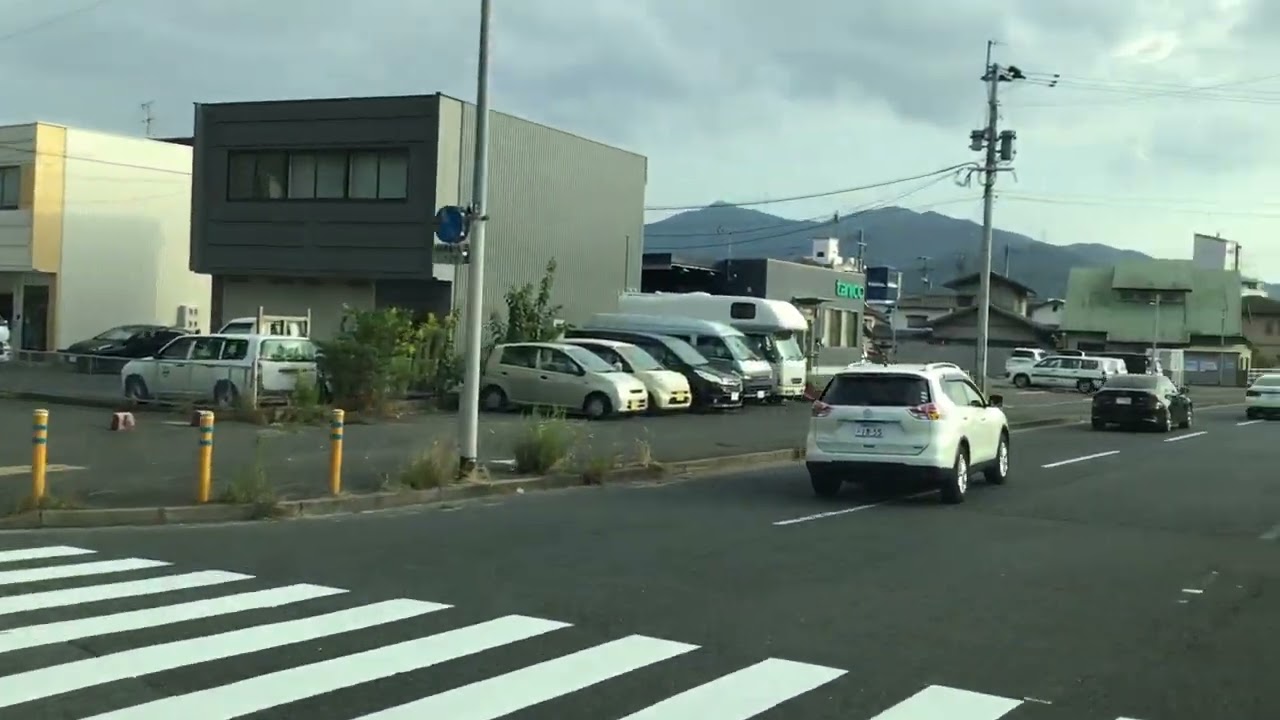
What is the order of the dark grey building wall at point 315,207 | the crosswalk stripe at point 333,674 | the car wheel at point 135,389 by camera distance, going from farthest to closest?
the dark grey building wall at point 315,207 → the car wheel at point 135,389 → the crosswalk stripe at point 333,674

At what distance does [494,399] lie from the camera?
92.1 feet

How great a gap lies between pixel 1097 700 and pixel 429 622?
4.11m

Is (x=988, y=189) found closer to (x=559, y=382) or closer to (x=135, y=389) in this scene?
(x=559, y=382)

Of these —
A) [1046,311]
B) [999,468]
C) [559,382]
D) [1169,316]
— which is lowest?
[999,468]

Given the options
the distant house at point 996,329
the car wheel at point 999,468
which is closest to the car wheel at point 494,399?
the car wheel at point 999,468

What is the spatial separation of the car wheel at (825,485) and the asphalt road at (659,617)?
1240 millimetres

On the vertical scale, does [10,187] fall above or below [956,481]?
above

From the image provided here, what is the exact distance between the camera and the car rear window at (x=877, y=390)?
15227mm

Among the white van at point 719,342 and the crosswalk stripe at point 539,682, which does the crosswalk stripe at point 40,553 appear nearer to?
the crosswalk stripe at point 539,682

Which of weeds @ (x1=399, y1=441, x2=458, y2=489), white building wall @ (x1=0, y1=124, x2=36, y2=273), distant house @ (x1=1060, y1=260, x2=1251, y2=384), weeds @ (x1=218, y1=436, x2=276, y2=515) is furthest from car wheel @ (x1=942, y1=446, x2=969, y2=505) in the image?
distant house @ (x1=1060, y1=260, x2=1251, y2=384)

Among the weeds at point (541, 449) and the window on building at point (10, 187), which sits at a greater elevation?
the window on building at point (10, 187)

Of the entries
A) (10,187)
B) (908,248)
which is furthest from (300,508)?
(908,248)

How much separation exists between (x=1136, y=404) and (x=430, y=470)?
2224 centimetres

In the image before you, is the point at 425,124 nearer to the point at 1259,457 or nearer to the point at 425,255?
the point at 425,255
